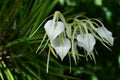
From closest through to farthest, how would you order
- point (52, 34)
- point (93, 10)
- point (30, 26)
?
point (52, 34) → point (30, 26) → point (93, 10)

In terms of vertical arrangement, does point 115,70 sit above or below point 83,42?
below

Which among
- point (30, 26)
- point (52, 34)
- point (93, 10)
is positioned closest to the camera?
point (52, 34)

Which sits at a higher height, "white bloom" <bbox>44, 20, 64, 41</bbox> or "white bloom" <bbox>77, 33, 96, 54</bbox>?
"white bloom" <bbox>44, 20, 64, 41</bbox>

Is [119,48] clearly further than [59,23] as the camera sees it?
Yes

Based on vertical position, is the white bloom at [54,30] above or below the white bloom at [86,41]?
above

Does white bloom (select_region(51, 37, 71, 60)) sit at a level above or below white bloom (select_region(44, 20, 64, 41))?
below

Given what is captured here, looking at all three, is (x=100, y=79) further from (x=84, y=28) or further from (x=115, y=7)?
(x=84, y=28)

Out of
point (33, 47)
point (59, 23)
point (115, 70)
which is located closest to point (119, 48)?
point (115, 70)

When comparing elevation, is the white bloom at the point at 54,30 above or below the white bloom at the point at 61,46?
above
